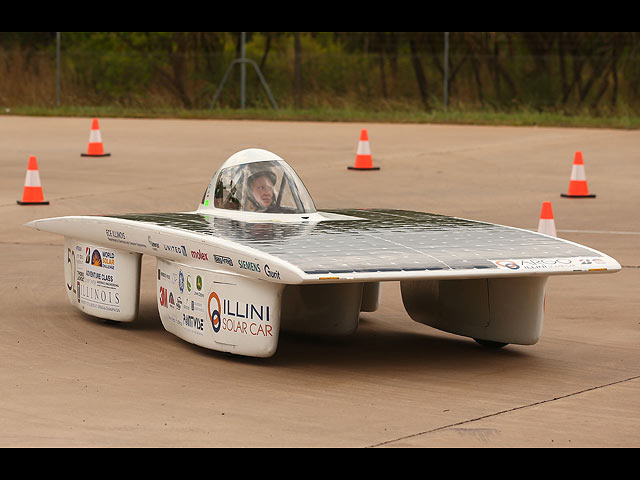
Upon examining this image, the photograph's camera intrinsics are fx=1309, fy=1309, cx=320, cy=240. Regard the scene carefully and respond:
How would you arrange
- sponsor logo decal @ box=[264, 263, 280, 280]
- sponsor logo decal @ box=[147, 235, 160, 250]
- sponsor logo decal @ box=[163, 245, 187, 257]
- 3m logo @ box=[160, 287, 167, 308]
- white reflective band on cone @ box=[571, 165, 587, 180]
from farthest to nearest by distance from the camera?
white reflective band on cone @ box=[571, 165, 587, 180] → 3m logo @ box=[160, 287, 167, 308] → sponsor logo decal @ box=[147, 235, 160, 250] → sponsor logo decal @ box=[163, 245, 187, 257] → sponsor logo decal @ box=[264, 263, 280, 280]

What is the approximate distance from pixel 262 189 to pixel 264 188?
1cm

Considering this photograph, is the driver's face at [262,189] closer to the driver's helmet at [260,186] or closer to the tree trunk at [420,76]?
the driver's helmet at [260,186]

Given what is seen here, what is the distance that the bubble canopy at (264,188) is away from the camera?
28.3 ft

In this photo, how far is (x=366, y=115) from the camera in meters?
26.6

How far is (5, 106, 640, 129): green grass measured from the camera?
24.6 metres

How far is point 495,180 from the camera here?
664 inches

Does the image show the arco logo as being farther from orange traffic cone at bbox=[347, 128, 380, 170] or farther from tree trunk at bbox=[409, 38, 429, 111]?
tree trunk at bbox=[409, 38, 429, 111]

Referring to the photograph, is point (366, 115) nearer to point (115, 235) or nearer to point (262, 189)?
point (262, 189)

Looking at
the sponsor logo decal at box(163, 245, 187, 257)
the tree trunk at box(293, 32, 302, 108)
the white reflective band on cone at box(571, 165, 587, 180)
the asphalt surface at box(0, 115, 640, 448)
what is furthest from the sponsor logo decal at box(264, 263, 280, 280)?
the tree trunk at box(293, 32, 302, 108)

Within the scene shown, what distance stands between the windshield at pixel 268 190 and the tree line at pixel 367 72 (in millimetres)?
19357

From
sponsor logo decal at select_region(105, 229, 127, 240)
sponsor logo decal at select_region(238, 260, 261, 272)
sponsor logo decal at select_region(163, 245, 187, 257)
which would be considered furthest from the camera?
sponsor logo decal at select_region(105, 229, 127, 240)

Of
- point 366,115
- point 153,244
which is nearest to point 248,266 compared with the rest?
point 153,244

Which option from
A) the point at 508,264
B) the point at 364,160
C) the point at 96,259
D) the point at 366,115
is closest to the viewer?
the point at 508,264

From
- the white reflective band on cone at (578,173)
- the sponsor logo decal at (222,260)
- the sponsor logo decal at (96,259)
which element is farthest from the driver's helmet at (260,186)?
the white reflective band on cone at (578,173)
